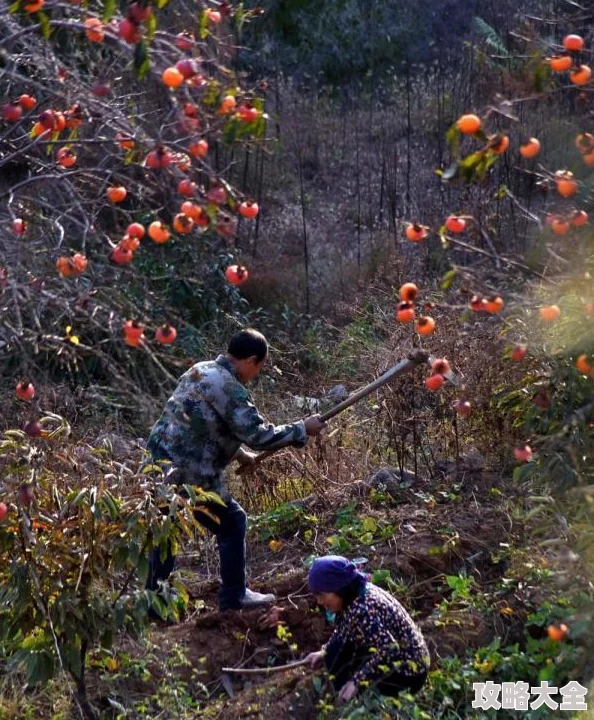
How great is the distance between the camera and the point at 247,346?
4914 mm

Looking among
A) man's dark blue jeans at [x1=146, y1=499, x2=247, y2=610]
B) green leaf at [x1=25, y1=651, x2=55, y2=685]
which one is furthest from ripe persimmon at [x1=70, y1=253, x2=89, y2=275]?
man's dark blue jeans at [x1=146, y1=499, x2=247, y2=610]

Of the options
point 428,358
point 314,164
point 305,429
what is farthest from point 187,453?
point 314,164

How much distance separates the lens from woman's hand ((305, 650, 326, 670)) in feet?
14.8

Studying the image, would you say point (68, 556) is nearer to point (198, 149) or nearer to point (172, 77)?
point (198, 149)

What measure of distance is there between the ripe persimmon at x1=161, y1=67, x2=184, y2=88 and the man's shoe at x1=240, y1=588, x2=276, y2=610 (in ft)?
10.2

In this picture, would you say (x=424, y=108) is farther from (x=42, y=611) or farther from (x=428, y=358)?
(x=42, y=611)

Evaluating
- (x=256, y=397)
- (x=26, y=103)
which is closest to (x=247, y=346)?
(x=26, y=103)

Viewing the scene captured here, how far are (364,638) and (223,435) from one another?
1.19 metres

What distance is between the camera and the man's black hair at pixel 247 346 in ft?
Result: 16.1

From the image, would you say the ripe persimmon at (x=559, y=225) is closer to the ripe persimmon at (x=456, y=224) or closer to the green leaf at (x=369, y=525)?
the ripe persimmon at (x=456, y=224)

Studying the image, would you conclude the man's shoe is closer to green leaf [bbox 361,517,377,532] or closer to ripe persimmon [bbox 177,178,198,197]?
green leaf [bbox 361,517,377,532]

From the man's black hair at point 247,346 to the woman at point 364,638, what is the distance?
1.01 metres

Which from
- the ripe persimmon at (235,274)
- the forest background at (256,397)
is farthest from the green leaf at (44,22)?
the ripe persimmon at (235,274)

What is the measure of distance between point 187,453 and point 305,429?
0.53 meters
